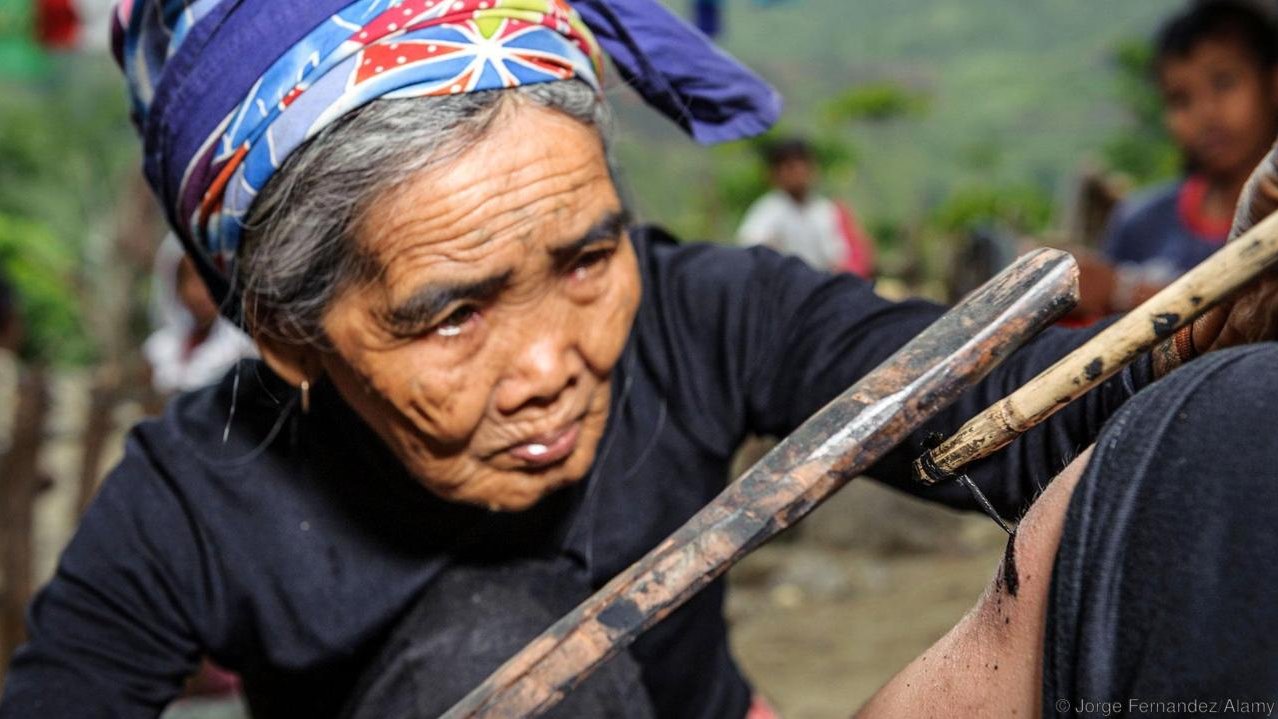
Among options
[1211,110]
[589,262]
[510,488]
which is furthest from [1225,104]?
[510,488]

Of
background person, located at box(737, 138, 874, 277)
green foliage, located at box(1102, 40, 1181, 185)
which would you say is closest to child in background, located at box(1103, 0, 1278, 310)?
background person, located at box(737, 138, 874, 277)

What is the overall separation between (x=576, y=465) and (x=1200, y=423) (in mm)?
997

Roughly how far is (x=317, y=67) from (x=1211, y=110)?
3770mm

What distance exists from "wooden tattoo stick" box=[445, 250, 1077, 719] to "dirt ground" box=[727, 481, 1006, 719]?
13.0 feet

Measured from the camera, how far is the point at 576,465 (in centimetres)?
160

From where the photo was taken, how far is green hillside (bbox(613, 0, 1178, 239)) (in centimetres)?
2333

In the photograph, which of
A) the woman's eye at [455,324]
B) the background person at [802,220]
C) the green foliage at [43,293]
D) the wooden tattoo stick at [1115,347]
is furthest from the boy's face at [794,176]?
the green foliage at [43,293]

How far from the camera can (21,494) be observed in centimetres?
459

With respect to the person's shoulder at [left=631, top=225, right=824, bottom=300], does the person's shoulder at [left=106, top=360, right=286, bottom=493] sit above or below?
below

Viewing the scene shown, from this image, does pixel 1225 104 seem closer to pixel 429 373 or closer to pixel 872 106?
pixel 429 373

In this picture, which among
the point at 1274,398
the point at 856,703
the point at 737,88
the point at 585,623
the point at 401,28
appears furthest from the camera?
the point at 856,703

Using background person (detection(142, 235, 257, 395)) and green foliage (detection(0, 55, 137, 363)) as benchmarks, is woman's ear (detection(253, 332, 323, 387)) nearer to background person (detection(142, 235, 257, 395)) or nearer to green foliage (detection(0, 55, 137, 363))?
background person (detection(142, 235, 257, 395))

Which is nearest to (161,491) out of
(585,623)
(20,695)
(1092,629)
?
(20,695)

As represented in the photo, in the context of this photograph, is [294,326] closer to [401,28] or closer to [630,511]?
[401,28]
